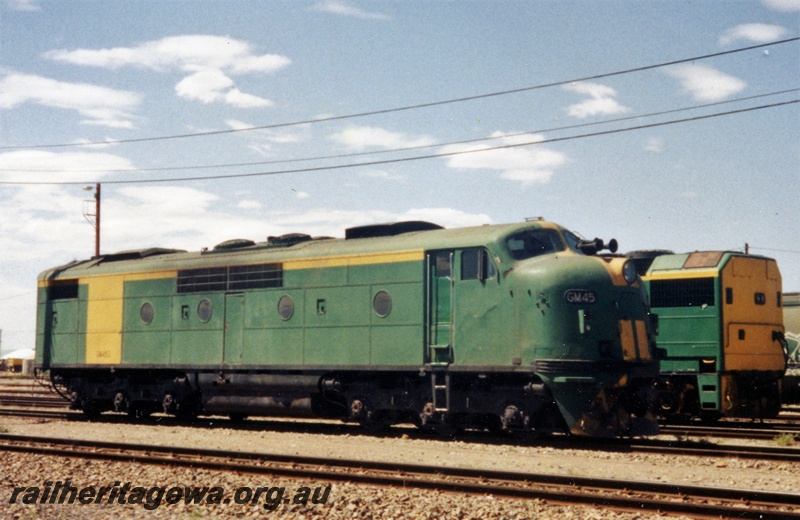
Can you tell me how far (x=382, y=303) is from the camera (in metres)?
17.0

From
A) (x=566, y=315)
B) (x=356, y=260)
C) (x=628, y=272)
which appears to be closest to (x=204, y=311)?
(x=356, y=260)

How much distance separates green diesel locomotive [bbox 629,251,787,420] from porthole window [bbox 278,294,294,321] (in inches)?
320

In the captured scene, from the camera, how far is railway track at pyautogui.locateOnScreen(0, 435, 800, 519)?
912 centimetres

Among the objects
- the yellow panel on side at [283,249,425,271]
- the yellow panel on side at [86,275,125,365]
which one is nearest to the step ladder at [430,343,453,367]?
the yellow panel on side at [283,249,425,271]

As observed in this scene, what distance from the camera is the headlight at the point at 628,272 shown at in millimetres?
15172

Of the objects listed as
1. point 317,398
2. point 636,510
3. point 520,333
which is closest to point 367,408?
point 317,398

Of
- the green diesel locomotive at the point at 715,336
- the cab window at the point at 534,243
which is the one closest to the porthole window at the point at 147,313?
the cab window at the point at 534,243

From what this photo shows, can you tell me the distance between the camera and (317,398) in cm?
1811

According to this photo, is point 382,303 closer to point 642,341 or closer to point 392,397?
point 392,397

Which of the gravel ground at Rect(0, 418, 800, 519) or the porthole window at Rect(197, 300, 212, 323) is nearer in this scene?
the gravel ground at Rect(0, 418, 800, 519)

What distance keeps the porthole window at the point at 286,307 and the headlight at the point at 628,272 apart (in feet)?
23.4

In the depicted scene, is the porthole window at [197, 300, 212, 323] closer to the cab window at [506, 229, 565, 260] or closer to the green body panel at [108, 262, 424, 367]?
the green body panel at [108, 262, 424, 367]

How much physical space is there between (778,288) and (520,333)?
30.9ft

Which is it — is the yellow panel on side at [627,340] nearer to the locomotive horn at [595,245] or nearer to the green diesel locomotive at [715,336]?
the locomotive horn at [595,245]
